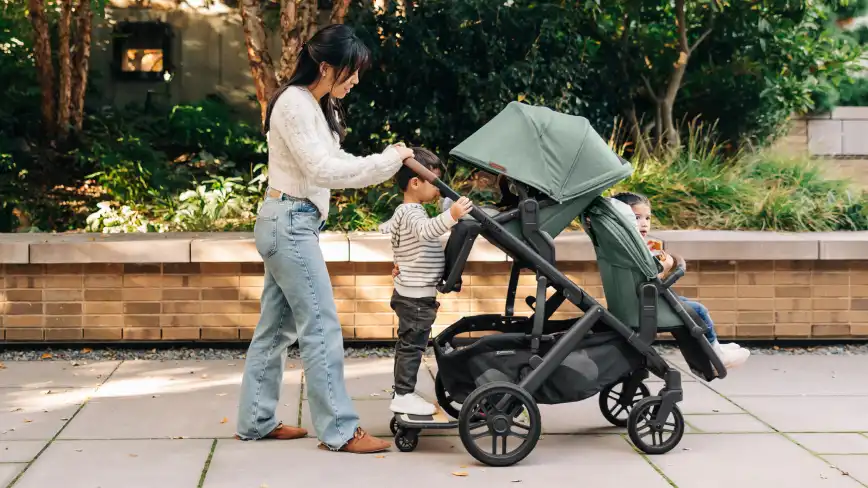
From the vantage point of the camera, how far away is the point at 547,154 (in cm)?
456

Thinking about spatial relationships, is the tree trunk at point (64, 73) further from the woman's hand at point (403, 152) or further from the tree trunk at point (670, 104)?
the woman's hand at point (403, 152)

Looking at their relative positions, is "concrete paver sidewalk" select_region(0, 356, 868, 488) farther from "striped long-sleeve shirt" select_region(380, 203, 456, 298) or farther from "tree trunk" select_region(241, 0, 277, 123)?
"tree trunk" select_region(241, 0, 277, 123)

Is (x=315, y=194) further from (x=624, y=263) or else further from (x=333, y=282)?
(x=333, y=282)

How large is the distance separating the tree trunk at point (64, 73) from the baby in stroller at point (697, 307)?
19.6ft

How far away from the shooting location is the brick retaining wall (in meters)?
6.70

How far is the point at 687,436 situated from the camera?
496 centimetres

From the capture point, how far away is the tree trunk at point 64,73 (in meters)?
9.23

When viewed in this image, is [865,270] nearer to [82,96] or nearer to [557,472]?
[557,472]

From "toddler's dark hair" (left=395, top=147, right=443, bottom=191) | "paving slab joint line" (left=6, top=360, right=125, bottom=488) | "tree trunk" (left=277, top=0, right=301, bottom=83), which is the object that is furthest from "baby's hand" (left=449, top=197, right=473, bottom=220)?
"tree trunk" (left=277, top=0, right=301, bottom=83)

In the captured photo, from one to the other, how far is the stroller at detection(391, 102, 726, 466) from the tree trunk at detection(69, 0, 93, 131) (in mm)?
6039

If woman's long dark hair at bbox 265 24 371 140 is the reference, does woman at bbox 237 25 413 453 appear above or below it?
below

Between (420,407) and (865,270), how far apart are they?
3991mm

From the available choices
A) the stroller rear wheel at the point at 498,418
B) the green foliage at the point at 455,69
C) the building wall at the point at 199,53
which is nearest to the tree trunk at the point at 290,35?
the green foliage at the point at 455,69

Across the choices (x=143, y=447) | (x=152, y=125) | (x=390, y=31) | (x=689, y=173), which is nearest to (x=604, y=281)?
(x=143, y=447)
